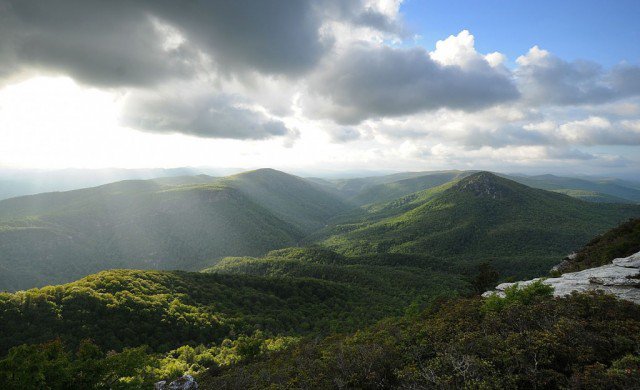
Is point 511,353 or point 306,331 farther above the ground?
point 511,353

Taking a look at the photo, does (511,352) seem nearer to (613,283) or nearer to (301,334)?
(613,283)

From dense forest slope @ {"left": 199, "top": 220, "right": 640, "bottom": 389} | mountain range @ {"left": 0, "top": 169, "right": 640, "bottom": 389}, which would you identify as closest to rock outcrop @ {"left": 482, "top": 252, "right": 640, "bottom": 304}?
dense forest slope @ {"left": 199, "top": 220, "right": 640, "bottom": 389}

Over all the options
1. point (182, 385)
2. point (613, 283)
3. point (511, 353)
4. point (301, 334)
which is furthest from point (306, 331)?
point (511, 353)

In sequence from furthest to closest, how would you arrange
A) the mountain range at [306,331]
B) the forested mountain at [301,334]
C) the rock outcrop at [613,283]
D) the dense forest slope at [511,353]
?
the rock outcrop at [613,283] → the mountain range at [306,331] → the forested mountain at [301,334] → the dense forest slope at [511,353]

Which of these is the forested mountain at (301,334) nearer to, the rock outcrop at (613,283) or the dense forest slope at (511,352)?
the dense forest slope at (511,352)

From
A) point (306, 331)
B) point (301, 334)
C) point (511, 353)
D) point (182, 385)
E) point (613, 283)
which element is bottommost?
point (306, 331)

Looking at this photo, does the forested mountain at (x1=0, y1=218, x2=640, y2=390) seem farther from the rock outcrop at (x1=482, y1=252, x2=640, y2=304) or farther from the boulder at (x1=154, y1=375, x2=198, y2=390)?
the rock outcrop at (x1=482, y1=252, x2=640, y2=304)

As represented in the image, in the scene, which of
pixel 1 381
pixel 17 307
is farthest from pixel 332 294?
pixel 1 381

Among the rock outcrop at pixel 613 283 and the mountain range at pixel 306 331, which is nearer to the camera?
the mountain range at pixel 306 331

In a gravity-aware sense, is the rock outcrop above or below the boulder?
above

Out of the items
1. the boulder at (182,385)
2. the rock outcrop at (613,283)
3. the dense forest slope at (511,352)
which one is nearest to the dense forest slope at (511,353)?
the dense forest slope at (511,352)

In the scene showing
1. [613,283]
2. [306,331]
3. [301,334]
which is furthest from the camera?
[306,331]

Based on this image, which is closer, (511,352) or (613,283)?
(511,352)

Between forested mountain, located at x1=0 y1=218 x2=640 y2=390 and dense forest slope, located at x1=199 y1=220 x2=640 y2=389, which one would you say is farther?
forested mountain, located at x1=0 y1=218 x2=640 y2=390
